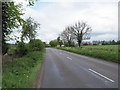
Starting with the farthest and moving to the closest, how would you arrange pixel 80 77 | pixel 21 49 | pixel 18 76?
pixel 21 49 → pixel 80 77 → pixel 18 76

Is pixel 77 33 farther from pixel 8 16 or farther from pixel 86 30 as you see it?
pixel 8 16

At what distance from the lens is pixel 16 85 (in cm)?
480

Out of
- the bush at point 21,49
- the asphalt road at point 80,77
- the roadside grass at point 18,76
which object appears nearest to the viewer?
the roadside grass at point 18,76

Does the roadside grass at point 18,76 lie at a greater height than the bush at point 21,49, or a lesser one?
lesser

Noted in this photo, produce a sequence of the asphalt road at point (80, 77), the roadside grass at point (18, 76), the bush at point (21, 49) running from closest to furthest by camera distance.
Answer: the roadside grass at point (18, 76) < the asphalt road at point (80, 77) < the bush at point (21, 49)

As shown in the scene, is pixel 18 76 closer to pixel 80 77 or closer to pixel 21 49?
pixel 80 77

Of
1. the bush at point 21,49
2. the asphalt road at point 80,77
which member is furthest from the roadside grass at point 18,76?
the bush at point 21,49

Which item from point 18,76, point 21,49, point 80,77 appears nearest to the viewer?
point 18,76

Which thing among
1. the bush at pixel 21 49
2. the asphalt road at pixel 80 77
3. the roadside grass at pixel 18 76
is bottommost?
the asphalt road at pixel 80 77

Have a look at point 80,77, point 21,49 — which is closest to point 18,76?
point 80,77

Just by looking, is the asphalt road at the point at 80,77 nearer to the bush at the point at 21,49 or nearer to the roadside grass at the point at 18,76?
the roadside grass at the point at 18,76

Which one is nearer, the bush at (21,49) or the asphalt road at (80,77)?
the asphalt road at (80,77)

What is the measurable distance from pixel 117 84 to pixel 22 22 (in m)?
7.71

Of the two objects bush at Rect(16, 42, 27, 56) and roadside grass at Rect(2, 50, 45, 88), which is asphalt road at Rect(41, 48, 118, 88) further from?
bush at Rect(16, 42, 27, 56)
